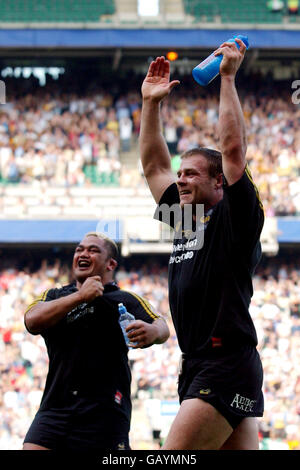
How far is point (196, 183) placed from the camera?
4195mm

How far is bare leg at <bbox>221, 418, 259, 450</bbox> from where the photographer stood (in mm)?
3814

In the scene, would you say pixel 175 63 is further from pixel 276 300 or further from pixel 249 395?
pixel 249 395

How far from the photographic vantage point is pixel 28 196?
57.6ft

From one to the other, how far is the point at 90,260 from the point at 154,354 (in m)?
9.75

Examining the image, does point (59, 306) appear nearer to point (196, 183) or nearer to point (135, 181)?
point (196, 183)

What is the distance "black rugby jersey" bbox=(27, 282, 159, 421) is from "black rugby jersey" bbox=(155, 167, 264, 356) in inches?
36.6

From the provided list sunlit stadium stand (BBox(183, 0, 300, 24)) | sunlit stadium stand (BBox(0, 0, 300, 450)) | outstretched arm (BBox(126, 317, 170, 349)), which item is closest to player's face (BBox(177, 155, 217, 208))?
outstretched arm (BBox(126, 317, 170, 349))

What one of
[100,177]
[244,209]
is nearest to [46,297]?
[244,209]

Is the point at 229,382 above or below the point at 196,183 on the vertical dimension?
below

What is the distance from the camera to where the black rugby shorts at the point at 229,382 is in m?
3.71

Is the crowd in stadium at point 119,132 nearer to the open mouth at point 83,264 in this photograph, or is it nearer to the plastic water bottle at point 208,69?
the open mouth at point 83,264

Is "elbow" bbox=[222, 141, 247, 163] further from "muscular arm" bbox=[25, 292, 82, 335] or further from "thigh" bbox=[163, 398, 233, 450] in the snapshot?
"muscular arm" bbox=[25, 292, 82, 335]

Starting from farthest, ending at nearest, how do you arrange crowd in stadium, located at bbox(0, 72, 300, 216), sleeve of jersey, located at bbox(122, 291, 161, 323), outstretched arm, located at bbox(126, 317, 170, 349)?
crowd in stadium, located at bbox(0, 72, 300, 216) → sleeve of jersey, located at bbox(122, 291, 161, 323) → outstretched arm, located at bbox(126, 317, 170, 349)
